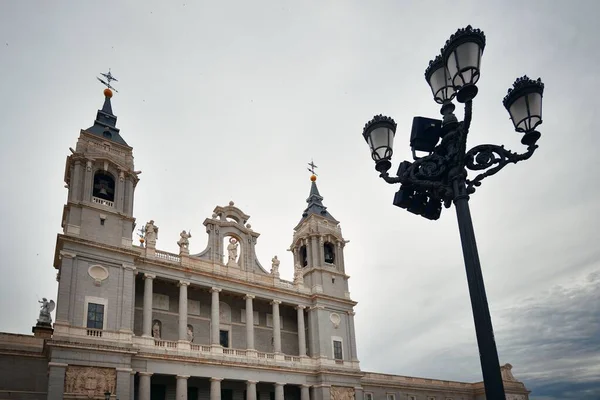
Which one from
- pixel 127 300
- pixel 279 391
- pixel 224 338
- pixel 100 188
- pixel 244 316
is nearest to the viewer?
pixel 127 300

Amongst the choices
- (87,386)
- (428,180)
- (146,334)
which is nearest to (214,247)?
(146,334)

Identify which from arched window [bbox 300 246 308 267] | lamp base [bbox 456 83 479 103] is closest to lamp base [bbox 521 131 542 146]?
lamp base [bbox 456 83 479 103]

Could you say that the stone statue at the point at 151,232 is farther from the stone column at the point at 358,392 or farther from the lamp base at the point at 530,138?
the lamp base at the point at 530,138

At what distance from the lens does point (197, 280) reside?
39125mm

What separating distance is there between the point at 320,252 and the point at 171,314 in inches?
603

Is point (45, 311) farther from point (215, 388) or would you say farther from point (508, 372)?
point (508, 372)

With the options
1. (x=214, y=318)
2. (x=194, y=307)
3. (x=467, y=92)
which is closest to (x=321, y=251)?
(x=214, y=318)

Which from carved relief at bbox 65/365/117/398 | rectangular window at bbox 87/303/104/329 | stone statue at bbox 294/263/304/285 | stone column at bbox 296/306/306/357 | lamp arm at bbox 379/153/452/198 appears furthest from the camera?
stone statue at bbox 294/263/304/285

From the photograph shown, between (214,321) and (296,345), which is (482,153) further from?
(296,345)

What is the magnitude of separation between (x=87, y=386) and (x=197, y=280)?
1122 centimetres

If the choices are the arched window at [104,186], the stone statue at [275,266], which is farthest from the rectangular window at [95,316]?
the stone statue at [275,266]

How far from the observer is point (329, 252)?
164ft

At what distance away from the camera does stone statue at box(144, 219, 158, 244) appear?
125 ft

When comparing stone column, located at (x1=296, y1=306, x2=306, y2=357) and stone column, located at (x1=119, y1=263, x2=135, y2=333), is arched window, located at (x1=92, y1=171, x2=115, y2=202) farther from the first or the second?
stone column, located at (x1=296, y1=306, x2=306, y2=357)
